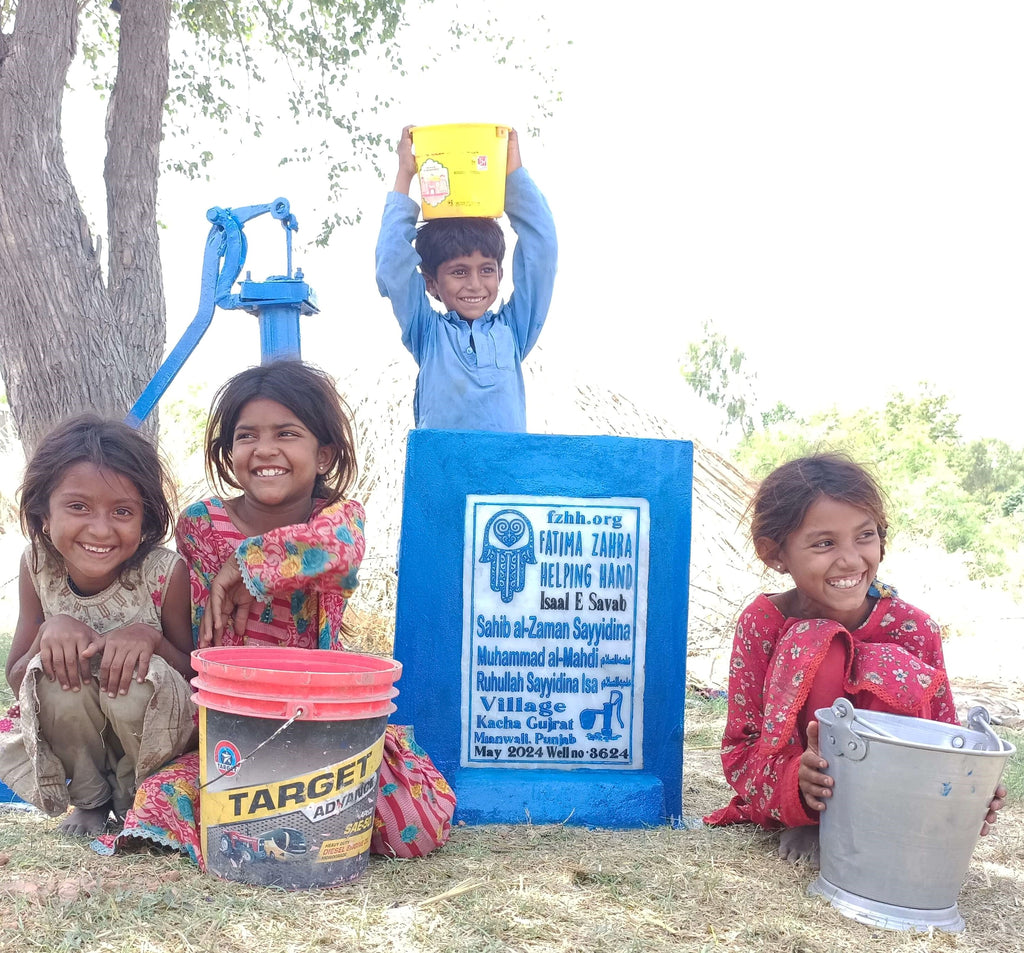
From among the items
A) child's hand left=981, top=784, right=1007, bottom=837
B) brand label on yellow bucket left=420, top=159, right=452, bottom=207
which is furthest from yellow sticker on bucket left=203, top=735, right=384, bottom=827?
brand label on yellow bucket left=420, top=159, right=452, bottom=207

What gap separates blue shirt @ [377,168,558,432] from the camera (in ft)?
10.7

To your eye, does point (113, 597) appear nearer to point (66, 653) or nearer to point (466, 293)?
point (66, 653)

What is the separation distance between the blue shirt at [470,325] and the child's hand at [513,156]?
0.02 metres

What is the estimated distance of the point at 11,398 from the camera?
5.05m

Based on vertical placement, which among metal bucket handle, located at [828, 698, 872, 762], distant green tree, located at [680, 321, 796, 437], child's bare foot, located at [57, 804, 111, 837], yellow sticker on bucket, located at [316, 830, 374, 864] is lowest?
child's bare foot, located at [57, 804, 111, 837]

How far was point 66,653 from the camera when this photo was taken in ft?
7.38

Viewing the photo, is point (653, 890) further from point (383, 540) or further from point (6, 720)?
point (383, 540)

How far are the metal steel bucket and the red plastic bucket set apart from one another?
97cm

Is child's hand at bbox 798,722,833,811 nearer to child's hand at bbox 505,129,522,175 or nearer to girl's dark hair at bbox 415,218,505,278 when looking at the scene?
girl's dark hair at bbox 415,218,505,278

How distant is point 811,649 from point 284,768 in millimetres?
1192

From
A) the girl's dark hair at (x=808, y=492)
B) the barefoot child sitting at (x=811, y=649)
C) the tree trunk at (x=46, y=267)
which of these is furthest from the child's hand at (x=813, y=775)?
the tree trunk at (x=46, y=267)

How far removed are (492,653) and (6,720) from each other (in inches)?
51.5

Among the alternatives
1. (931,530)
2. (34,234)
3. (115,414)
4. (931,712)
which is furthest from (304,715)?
(931,530)

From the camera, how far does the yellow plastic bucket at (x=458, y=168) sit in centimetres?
303
